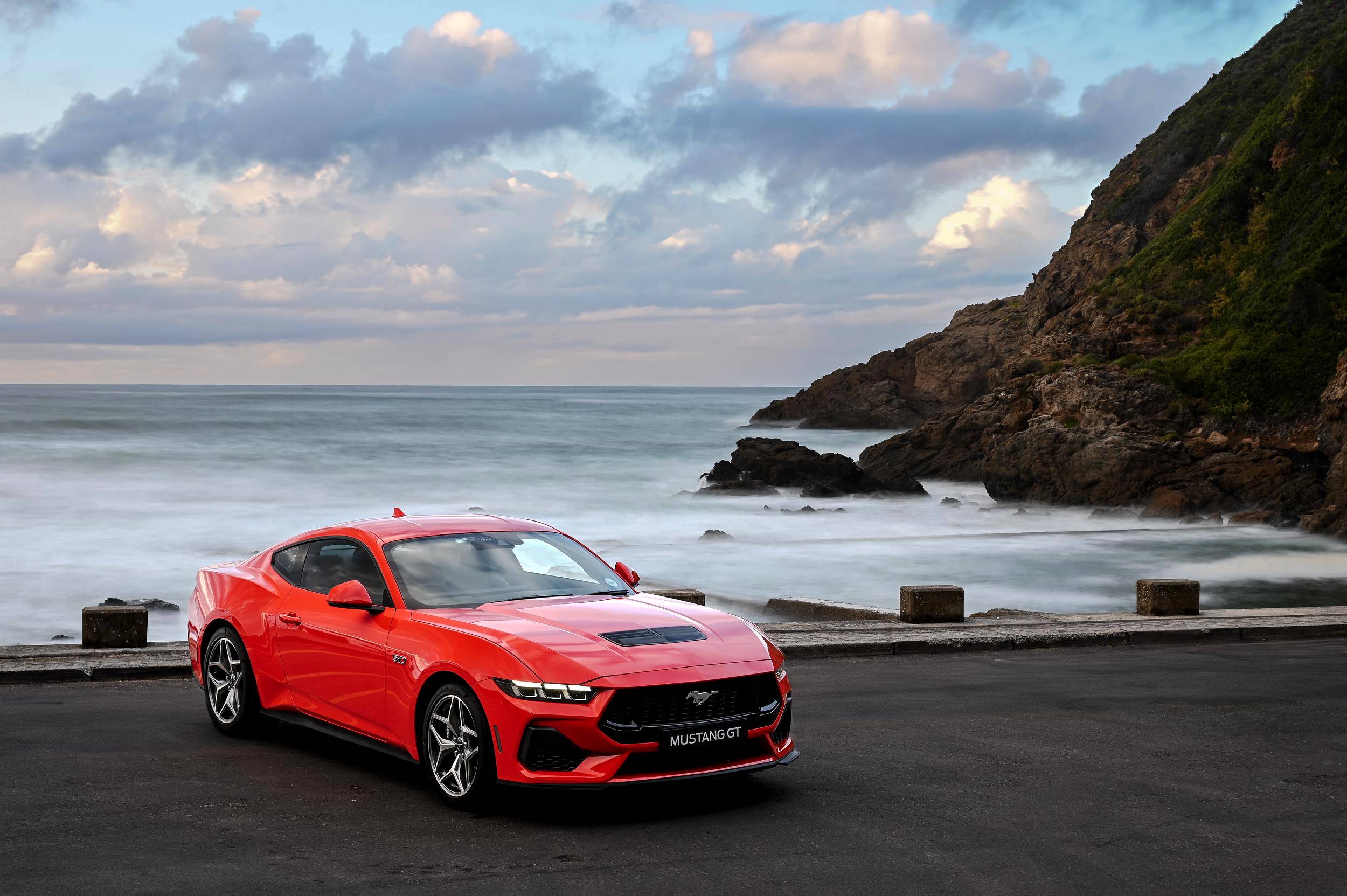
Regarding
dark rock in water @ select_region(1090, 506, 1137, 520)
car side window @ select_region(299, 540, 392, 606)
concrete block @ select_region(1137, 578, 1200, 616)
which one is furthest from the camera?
dark rock in water @ select_region(1090, 506, 1137, 520)

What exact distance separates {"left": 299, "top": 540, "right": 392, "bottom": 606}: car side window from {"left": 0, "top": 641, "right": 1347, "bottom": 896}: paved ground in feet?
3.36

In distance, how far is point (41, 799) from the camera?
21.4 ft

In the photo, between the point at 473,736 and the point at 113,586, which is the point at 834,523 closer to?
the point at 113,586

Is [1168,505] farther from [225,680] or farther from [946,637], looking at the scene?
[225,680]

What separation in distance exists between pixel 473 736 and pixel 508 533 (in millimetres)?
1772

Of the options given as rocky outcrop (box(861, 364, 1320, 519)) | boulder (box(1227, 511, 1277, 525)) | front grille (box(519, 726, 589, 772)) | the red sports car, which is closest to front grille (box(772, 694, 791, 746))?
the red sports car

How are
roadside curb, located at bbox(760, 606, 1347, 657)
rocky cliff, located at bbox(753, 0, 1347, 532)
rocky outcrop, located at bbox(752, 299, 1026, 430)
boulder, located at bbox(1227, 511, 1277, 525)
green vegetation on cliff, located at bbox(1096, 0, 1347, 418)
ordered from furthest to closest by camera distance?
rocky outcrop, located at bbox(752, 299, 1026, 430) → green vegetation on cliff, located at bbox(1096, 0, 1347, 418) → rocky cliff, located at bbox(753, 0, 1347, 532) → boulder, located at bbox(1227, 511, 1277, 525) → roadside curb, located at bbox(760, 606, 1347, 657)

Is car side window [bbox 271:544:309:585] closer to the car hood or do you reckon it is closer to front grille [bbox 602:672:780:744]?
the car hood

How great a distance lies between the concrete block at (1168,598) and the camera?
14570mm

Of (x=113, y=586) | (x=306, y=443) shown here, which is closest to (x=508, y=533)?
(x=113, y=586)

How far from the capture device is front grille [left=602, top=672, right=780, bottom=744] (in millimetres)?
5949

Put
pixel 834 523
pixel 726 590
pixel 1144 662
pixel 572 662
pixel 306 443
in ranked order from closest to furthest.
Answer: pixel 572 662
pixel 1144 662
pixel 726 590
pixel 834 523
pixel 306 443

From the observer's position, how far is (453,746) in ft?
20.7

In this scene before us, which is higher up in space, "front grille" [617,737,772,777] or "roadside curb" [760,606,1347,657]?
"front grille" [617,737,772,777]
